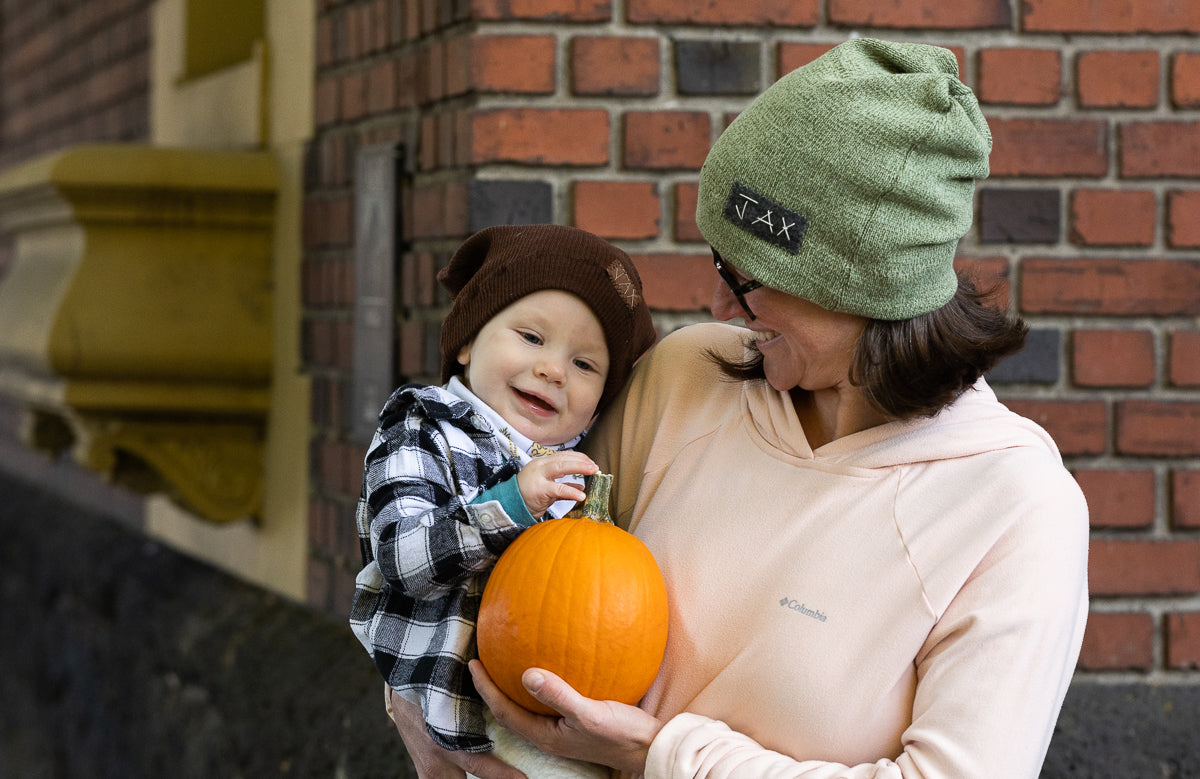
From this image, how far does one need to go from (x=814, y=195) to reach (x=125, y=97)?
3.67 metres

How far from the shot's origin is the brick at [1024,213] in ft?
6.81

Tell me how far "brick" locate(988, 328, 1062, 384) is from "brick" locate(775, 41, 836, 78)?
61cm

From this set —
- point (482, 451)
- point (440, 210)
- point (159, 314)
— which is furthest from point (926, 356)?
point (159, 314)

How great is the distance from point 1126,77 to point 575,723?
57.8 inches

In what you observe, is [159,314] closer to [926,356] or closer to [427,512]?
[427,512]

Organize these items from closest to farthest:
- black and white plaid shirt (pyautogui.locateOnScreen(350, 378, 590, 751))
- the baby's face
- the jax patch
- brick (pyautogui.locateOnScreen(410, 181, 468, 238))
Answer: the jax patch → black and white plaid shirt (pyautogui.locateOnScreen(350, 378, 590, 751)) → the baby's face → brick (pyautogui.locateOnScreen(410, 181, 468, 238))

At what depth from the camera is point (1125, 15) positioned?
204 cm

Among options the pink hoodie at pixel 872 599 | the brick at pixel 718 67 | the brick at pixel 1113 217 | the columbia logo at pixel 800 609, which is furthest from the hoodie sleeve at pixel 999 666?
the brick at pixel 718 67

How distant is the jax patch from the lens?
1.33 meters

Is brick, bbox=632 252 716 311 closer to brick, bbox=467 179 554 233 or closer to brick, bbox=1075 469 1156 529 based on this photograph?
brick, bbox=467 179 554 233

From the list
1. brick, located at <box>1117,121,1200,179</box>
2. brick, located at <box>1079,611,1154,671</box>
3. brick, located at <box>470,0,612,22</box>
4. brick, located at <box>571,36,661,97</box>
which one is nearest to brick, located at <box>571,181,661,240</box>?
brick, located at <box>571,36,661,97</box>

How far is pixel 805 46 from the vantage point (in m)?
2.07

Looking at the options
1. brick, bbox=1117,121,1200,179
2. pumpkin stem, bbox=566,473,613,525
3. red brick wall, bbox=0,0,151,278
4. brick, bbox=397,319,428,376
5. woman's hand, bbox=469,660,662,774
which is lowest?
woman's hand, bbox=469,660,662,774

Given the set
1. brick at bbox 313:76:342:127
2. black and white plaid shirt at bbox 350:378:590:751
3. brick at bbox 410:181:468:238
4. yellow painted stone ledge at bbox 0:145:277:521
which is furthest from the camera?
yellow painted stone ledge at bbox 0:145:277:521
